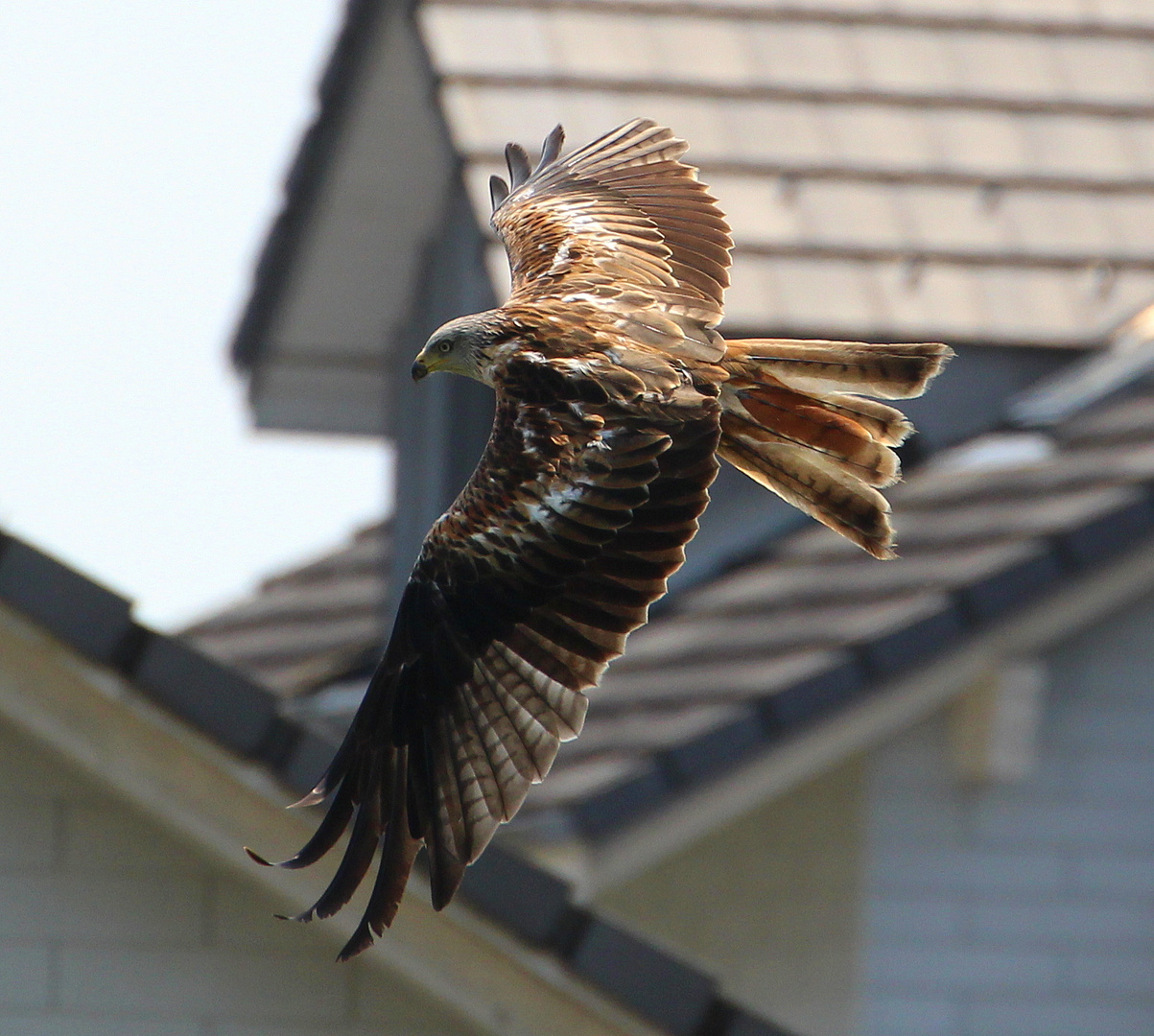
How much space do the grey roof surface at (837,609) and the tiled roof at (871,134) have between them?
0.50m

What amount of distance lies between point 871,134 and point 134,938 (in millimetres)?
3854

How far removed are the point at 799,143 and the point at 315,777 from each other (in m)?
3.54

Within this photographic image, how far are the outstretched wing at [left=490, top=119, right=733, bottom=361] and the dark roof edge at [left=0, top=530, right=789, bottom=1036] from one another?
2.98ft

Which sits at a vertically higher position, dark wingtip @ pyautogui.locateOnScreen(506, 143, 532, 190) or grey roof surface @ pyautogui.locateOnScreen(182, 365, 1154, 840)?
dark wingtip @ pyautogui.locateOnScreen(506, 143, 532, 190)

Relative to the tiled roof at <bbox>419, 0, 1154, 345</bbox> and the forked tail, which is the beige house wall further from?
the forked tail

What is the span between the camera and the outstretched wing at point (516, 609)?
3395mm

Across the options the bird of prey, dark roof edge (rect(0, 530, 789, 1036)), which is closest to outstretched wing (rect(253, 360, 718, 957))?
the bird of prey

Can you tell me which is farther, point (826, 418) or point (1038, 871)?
point (1038, 871)

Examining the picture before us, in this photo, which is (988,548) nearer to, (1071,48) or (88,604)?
(1071,48)

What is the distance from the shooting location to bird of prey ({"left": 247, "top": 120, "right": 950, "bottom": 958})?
3385 mm

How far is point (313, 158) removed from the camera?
24.1 ft

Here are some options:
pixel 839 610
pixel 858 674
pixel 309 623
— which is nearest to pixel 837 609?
pixel 839 610

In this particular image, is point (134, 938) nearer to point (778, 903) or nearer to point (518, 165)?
point (518, 165)

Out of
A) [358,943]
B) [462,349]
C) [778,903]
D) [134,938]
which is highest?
[462,349]
